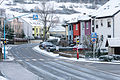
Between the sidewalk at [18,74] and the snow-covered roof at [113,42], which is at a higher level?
the snow-covered roof at [113,42]

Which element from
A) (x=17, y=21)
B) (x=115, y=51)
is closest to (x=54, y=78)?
(x=115, y=51)

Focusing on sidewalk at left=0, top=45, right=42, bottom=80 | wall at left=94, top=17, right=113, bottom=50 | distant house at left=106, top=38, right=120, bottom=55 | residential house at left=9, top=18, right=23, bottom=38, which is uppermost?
residential house at left=9, top=18, right=23, bottom=38

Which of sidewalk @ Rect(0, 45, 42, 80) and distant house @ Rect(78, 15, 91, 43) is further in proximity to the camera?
distant house @ Rect(78, 15, 91, 43)

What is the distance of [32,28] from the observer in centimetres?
12288

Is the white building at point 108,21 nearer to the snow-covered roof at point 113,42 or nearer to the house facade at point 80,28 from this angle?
the house facade at point 80,28

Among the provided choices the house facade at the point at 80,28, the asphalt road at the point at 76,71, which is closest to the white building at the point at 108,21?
the house facade at the point at 80,28

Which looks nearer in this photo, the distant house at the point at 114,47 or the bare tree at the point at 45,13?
the distant house at the point at 114,47

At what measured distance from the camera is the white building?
49406 millimetres

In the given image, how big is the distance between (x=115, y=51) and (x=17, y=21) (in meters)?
83.9

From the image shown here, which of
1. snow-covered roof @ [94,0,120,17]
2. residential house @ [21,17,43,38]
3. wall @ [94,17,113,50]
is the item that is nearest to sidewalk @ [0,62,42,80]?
wall @ [94,17,113,50]

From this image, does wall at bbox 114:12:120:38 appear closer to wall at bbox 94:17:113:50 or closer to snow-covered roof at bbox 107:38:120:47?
wall at bbox 94:17:113:50

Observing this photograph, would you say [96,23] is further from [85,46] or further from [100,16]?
[85,46]

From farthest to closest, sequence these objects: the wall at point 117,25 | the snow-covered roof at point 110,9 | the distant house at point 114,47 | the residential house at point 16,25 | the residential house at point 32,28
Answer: the residential house at point 32,28, the residential house at point 16,25, the snow-covered roof at point 110,9, the wall at point 117,25, the distant house at point 114,47

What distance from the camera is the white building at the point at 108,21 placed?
49406 mm
